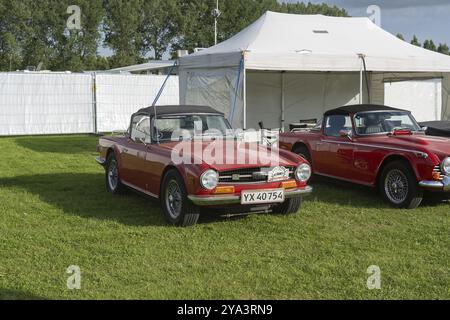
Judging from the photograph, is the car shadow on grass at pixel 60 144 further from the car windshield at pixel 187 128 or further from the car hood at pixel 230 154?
the car hood at pixel 230 154

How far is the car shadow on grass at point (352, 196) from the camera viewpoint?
752 cm

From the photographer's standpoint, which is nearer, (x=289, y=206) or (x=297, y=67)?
(x=289, y=206)

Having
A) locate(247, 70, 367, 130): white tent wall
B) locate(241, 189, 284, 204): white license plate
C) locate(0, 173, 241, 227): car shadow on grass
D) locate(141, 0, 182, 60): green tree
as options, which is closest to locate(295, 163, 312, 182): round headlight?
locate(241, 189, 284, 204): white license plate

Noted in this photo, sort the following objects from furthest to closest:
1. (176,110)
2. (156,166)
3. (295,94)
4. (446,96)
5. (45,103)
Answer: (45,103) < (295,94) < (446,96) < (176,110) < (156,166)

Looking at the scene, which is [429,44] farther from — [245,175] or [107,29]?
[245,175]

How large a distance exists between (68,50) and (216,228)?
45.8 metres

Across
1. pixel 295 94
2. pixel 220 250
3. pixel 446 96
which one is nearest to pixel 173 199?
pixel 220 250

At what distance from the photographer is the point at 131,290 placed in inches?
169

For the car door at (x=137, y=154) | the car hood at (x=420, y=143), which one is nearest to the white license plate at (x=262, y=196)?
the car door at (x=137, y=154)

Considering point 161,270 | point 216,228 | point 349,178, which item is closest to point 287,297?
point 161,270

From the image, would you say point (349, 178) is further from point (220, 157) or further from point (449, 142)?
point (220, 157)

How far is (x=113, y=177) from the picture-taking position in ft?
27.6

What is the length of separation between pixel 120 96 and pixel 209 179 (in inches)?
621

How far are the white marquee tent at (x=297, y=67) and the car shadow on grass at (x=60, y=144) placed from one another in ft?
11.4
